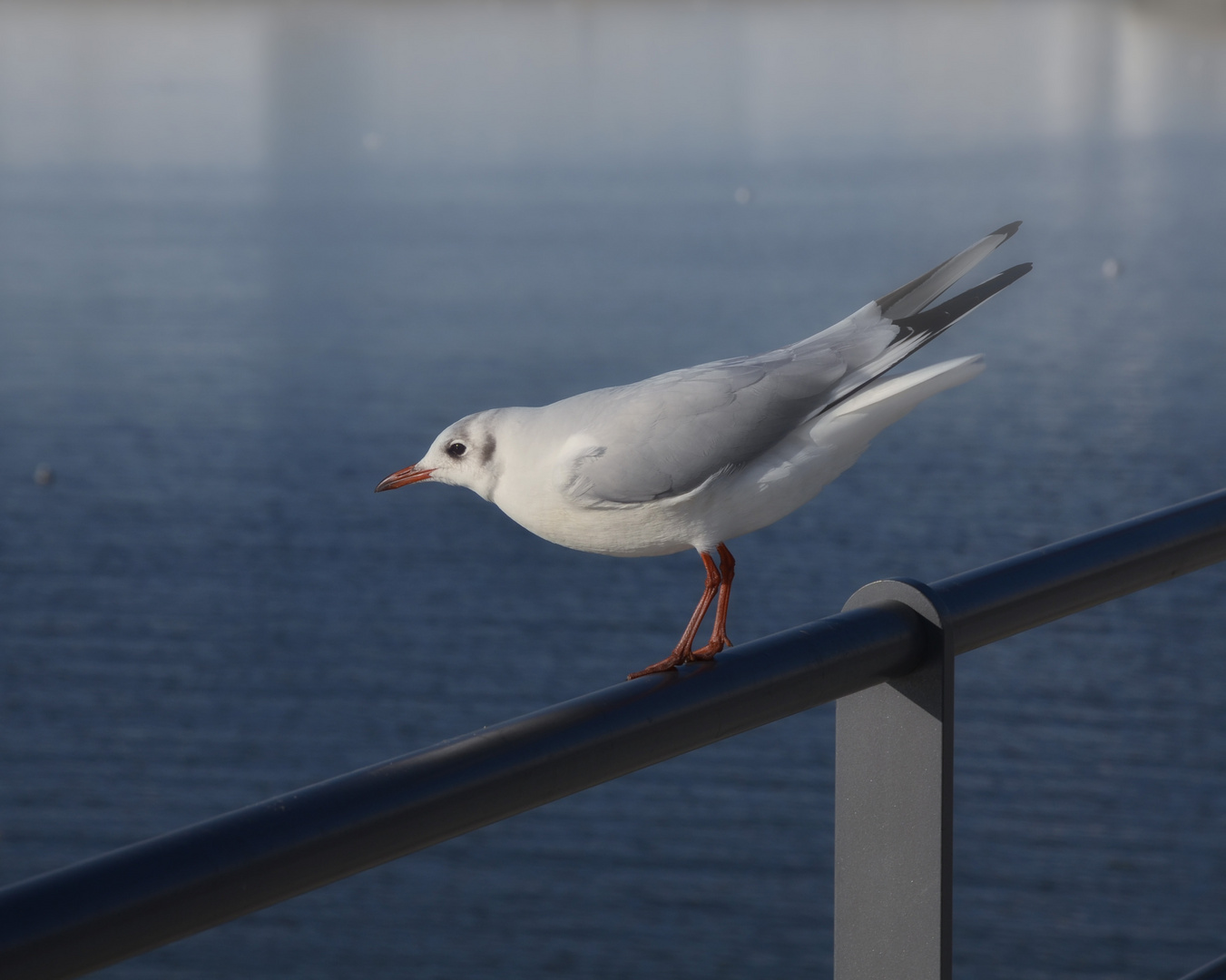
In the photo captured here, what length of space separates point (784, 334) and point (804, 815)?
276 inches

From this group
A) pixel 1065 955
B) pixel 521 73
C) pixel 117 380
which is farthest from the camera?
pixel 521 73

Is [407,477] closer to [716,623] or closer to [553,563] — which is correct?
[716,623]

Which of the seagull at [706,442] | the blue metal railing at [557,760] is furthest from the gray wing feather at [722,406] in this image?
the blue metal railing at [557,760]

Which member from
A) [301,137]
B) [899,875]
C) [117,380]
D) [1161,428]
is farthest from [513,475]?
[301,137]

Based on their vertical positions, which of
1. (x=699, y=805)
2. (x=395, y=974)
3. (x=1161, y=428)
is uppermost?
(x=1161, y=428)

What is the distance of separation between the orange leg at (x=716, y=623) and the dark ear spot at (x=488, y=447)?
23cm

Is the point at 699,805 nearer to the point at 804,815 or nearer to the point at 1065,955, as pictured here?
the point at 804,815

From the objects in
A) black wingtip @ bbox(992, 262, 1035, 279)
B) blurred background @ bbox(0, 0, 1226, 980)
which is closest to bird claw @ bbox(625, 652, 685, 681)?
black wingtip @ bbox(992, 262, 1035, 279)

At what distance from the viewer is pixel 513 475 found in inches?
59.1

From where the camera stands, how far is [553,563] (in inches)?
663

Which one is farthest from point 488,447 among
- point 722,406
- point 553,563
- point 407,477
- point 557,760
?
point 553,563

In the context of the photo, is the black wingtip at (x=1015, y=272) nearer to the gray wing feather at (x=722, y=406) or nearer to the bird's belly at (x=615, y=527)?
the gray wing feather at (x=722, y=406)

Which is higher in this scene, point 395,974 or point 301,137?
point 301,137

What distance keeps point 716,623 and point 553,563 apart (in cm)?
1537
